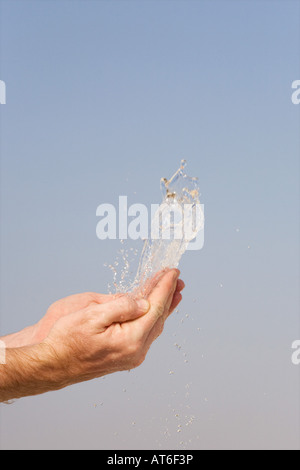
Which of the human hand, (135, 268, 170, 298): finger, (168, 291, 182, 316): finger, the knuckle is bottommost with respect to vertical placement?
the human hand

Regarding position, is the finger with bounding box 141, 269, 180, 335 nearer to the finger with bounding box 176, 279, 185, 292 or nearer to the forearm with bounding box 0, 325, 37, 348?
the finger with bounding box 176, 279, 185, 292

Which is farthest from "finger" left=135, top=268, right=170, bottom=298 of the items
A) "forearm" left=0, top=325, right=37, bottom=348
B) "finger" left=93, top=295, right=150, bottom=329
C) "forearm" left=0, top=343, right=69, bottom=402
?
"forearm" left=0, top=325, right=37, bottom=348

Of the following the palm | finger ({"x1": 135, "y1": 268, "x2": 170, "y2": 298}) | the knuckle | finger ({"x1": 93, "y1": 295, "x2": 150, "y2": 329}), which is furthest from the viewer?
the palm

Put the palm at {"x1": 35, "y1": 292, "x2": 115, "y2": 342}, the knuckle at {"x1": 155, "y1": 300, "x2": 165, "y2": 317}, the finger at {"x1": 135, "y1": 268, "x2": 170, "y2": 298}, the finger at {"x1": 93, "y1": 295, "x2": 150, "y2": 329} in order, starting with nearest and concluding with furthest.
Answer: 1. the finger at {"x1": 93, "y1": 295, "x2": 150, "y2": 329}
2. the knuckle at {"x1": 155, "y1": 300, "x2": 165, "y2": 317}
3. the finger at {"x1": 135, "y1": 268, "x2": 170, "y2": 298}
4. the palm at {"x1": 35, "y1": 292, "x2": 115, "y2": 342}

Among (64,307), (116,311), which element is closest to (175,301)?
(116,311)

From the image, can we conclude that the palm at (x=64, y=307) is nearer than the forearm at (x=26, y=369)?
No

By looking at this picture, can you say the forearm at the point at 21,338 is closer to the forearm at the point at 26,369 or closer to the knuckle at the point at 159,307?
the forearm at the point at 26,369

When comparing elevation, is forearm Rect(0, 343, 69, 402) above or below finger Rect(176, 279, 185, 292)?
below

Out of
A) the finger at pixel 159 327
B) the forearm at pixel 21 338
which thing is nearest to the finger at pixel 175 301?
the finger at pixel 159 327

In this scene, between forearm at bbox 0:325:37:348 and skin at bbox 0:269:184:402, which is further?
forearm at bbox 0:325:37:348

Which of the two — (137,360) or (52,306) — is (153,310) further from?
(52,306)
